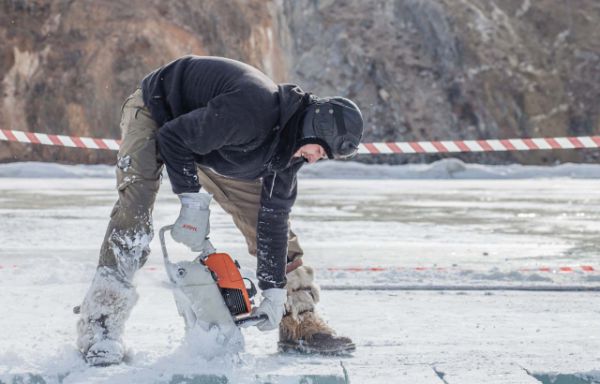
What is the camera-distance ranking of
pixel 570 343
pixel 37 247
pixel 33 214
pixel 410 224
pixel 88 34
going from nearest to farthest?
pixel 570 343 → pixel 37 247 → pixel 410 224 → pixel 33 214 → pixel 88 34

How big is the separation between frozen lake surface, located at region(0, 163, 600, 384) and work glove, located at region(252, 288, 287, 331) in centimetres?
14

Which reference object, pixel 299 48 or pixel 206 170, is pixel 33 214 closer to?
pixel 206 170

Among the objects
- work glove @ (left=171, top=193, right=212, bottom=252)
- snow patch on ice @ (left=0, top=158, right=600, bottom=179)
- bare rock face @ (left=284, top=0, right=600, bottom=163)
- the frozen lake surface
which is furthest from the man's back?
bare rock face @ (left=284, top=0, right=600, bottom=163)

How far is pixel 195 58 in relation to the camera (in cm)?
330

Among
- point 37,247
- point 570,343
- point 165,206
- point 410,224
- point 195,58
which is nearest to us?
point 195,58

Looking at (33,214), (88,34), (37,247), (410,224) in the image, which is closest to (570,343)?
(37,247)

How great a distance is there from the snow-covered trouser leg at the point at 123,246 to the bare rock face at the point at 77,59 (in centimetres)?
2367

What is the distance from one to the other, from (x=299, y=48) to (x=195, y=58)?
2952 centimetres

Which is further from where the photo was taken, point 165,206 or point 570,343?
point 165,206

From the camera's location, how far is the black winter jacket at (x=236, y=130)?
293 cm

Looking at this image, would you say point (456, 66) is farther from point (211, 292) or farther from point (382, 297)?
point (211, 292)

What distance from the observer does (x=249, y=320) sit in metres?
3.25

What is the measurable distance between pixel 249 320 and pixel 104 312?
546 millimetres

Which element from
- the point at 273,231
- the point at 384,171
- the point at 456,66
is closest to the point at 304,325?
the point at 273,231
